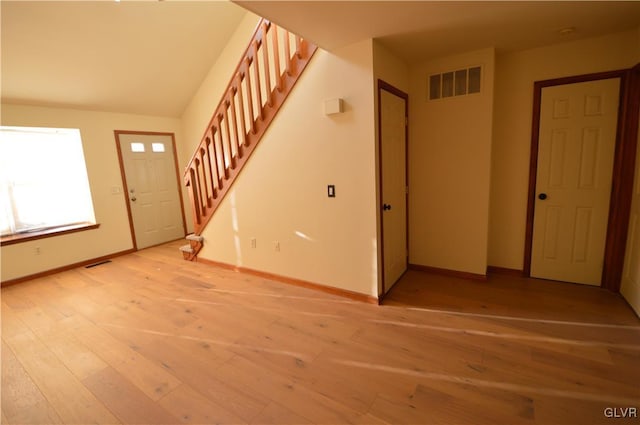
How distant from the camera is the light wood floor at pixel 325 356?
5.52ft

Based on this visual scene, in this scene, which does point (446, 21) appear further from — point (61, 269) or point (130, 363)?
point (61, 269)

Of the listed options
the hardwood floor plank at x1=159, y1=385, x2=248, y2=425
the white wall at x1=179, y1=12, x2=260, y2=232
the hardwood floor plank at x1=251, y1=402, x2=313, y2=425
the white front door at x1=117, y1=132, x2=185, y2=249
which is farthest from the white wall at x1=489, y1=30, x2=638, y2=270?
the white front door at x1=117, y1=132, x2=185, y2=249

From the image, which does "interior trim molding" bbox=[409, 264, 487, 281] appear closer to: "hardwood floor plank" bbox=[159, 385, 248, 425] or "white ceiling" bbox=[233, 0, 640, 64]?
"white ceiling" bbox=[233, 0, 640, 64]

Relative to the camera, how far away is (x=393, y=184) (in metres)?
3.07

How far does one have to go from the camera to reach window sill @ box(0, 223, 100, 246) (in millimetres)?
3822

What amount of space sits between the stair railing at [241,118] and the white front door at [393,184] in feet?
3.13

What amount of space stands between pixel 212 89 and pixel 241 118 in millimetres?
2543

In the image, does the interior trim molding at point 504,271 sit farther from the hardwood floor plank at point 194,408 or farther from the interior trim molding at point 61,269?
the interior trim molding at point 61,269

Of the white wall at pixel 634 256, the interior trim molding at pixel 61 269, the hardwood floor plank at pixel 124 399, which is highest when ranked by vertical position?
the white wall at pixel 634 256

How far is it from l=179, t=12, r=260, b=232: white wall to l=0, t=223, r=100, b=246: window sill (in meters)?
1.75

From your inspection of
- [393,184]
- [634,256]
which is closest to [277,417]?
[393,184]

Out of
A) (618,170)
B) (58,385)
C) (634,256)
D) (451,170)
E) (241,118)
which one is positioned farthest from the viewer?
(241,118)

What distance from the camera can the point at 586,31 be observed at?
2.53 metres

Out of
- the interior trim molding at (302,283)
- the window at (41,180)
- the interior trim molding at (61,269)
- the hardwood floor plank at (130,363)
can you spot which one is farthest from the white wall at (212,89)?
the hardwood floor plank at (130,363)
